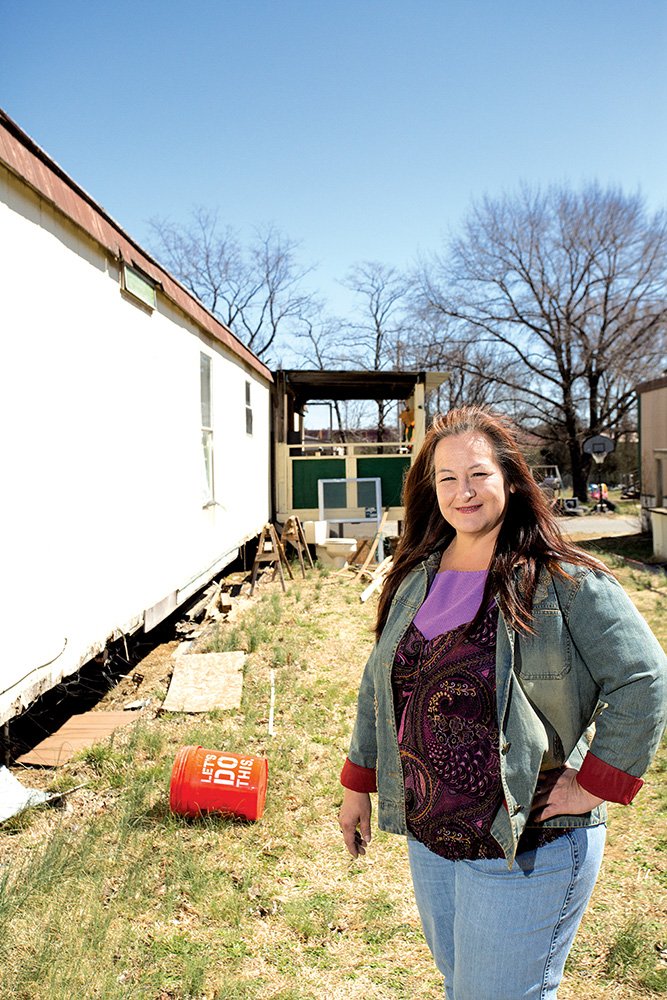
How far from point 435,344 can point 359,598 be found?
20449mm

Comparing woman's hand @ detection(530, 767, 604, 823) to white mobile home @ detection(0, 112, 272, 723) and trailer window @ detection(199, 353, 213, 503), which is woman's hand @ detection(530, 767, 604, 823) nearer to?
white mobile home @ detection(0, 112, 272, 723)

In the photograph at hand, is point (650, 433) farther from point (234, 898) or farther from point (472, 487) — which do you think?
point (472, 487)

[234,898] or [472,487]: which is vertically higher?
[472,487]

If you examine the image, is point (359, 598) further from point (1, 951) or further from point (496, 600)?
point (496, 600)

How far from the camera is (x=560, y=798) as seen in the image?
5.29 feet

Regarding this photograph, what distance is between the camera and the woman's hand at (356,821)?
201cm

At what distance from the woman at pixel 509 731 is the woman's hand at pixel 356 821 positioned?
178 millimetres

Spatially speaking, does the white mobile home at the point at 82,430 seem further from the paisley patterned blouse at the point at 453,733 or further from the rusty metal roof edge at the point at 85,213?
the paisley patterned blouse at the point at 453,733

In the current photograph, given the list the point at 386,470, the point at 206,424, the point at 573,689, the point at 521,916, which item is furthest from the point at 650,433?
the point at 521,916

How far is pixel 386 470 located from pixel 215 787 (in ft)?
31.8

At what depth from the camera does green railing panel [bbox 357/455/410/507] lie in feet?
42.5

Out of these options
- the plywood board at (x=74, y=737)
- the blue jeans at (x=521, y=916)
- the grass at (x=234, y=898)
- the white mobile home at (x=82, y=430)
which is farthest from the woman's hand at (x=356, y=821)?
the plywood board at (x=74, y=737)

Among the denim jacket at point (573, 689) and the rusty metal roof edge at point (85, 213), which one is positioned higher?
the rusty metal roof edge at point (85, 213)

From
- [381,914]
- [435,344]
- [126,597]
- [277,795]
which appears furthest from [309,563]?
[435,344]
